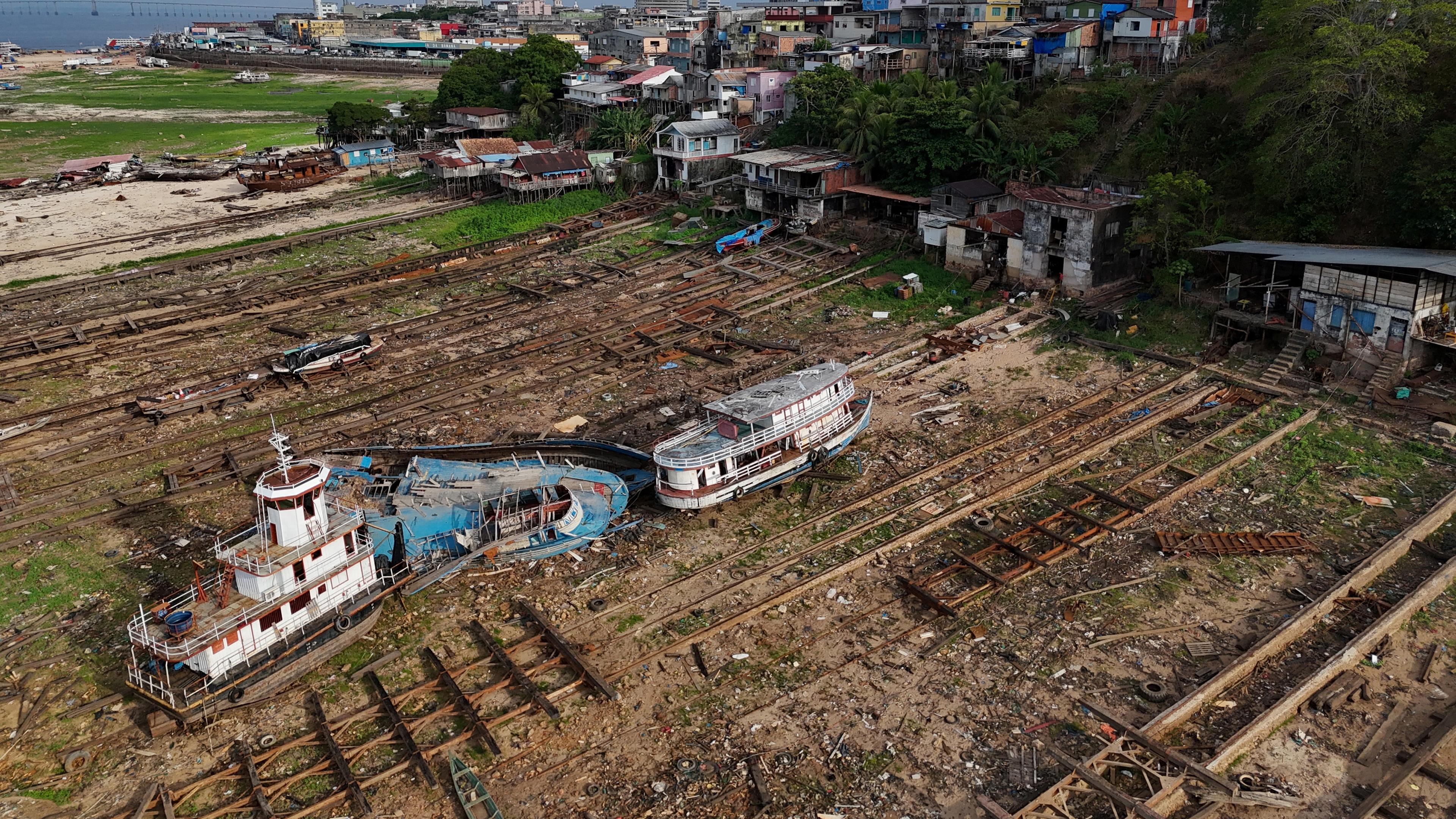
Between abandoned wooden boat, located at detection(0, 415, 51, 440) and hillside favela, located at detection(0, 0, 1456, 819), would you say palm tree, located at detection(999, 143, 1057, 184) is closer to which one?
hillside favela, located at detection(0, 0, 1456, 819)

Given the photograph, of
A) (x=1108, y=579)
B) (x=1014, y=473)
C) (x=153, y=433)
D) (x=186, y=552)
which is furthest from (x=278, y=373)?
(x=1108, y=579)

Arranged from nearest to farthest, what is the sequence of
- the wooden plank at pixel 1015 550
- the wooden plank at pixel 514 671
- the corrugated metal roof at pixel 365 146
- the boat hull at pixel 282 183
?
the wooden plank at pixel 514 671 → the wooden plank at pixel 1015 550 → the boat hull at pixel 282 183 → the corrugated metal roof at pixel 365 146

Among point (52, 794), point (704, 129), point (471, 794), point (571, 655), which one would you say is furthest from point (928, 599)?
point (704, 129)

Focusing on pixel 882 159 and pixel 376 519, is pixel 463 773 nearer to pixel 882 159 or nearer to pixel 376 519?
pixel 376 519

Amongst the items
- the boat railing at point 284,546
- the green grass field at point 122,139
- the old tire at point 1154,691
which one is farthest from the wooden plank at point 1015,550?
the green grass field at point 122,139

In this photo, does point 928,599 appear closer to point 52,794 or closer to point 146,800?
point 146,800

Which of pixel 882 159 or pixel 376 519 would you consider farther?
pixel 882 159

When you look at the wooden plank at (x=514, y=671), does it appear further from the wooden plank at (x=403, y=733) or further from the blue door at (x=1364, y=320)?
the blue door at (x=1364, y=320)

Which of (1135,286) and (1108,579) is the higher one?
(1135,286)
